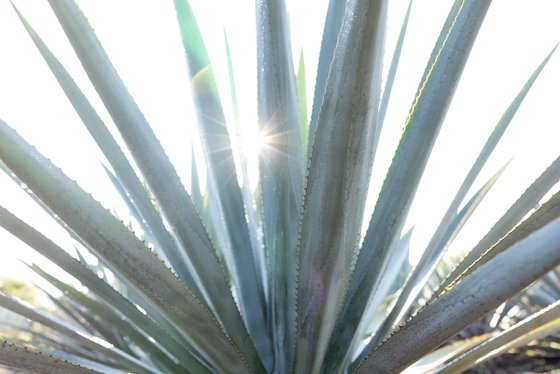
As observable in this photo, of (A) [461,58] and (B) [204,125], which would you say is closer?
(A) [461,58]

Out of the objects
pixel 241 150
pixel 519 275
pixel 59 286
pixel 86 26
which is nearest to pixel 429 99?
pixel 519 275

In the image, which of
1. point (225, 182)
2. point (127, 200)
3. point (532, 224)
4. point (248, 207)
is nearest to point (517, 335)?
point (532, 224)

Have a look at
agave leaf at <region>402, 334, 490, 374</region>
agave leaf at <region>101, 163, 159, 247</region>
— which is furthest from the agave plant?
agave leaf at <region>101, 163, 159, 247</region>

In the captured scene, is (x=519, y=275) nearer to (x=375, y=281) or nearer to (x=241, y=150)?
(x=375, y=281)

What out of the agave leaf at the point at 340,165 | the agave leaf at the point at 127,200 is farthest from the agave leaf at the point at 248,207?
the agave leaf at the point at 340,165

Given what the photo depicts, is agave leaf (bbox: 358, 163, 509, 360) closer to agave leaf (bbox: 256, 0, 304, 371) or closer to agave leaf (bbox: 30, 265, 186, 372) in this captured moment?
agave leaf (bbox: 256, 0, 304, 371)

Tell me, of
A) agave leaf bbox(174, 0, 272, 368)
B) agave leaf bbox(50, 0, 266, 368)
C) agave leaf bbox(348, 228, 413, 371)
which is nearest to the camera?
agave leaf bbox(50, 0, 266, 368)
